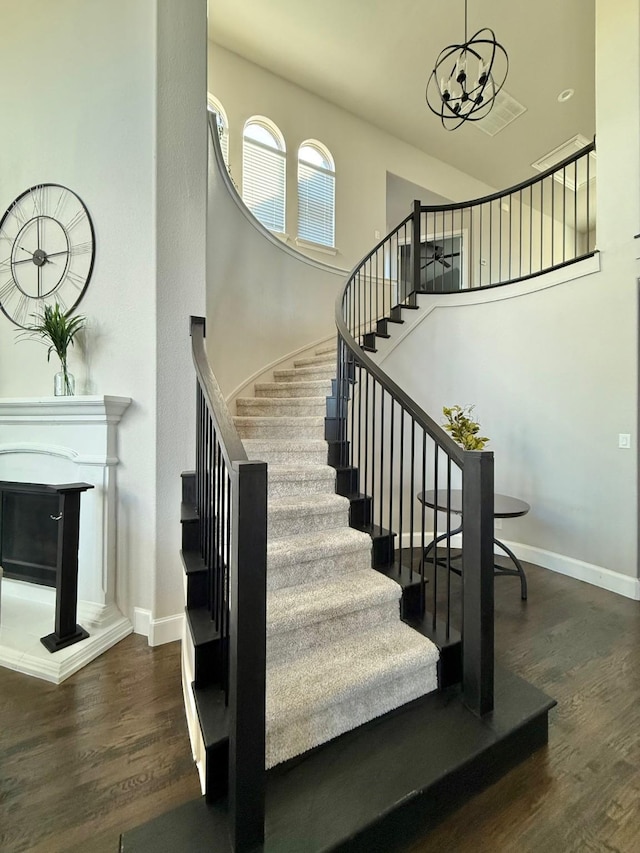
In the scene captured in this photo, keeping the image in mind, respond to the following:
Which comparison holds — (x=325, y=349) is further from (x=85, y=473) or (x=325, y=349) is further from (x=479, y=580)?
(x=479, y=580)

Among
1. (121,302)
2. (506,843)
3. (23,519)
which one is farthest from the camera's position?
(23,519)

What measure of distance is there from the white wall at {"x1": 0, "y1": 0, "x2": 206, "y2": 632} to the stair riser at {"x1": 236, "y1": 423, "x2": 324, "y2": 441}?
37.8 inches

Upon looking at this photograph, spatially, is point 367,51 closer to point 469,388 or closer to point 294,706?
point 469,388

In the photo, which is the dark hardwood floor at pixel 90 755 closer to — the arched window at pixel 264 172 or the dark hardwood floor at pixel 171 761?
the dark hardwood floor at pixel 171 761

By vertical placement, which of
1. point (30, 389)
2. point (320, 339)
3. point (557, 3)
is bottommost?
point (30, 389)

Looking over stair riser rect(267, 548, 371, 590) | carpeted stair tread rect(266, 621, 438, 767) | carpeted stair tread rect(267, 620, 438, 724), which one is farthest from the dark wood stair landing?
stair riser rect(267, 548, 371, 590)

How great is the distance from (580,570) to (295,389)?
9.61ft

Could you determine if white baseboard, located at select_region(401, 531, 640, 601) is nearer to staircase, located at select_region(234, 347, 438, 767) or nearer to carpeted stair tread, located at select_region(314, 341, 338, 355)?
staircase, located at select_region(234, 347, 438, 767)

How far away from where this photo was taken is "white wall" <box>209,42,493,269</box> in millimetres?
4797

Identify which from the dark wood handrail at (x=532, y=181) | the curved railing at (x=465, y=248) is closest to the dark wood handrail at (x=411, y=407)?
the dark wood handrail at (x=532, y=181)

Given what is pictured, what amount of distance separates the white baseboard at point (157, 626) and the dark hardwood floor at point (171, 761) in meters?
0.07

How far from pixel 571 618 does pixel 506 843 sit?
5.79 ft

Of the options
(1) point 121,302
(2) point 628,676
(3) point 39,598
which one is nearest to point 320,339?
(1) point 121,302

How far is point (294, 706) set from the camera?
55.1 inches
